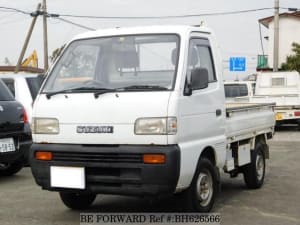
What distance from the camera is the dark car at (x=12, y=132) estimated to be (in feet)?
26.4

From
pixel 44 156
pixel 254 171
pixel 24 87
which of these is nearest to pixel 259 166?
pixel 254 171

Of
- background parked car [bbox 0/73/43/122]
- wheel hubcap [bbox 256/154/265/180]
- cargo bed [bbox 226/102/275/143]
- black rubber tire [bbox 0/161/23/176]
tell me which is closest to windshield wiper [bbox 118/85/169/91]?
cargo bed [bbox 226/102/275/143]

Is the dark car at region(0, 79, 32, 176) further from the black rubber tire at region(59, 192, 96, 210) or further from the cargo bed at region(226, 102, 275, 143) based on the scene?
the cargo bed at region(226, 102, 275, 143)

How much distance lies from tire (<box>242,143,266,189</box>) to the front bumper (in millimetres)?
2640

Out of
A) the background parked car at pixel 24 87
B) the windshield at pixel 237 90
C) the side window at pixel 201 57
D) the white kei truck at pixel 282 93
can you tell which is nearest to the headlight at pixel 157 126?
the side window at pixel 201 57

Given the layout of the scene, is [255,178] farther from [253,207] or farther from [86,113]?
[86,113]

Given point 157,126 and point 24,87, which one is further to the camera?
point 24,87

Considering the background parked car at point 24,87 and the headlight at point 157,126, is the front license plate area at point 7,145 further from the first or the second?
the headlight at point 157,126

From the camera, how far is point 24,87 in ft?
34.1

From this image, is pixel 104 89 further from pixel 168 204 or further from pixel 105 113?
pixel 168 204

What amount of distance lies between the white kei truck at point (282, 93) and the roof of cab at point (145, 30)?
1173 cm

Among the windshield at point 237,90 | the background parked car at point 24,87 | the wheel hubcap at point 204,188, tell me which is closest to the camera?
the wheel hubcap at point 204,188

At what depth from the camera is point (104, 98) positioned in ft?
18.1

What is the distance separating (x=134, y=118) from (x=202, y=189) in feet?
4.08
